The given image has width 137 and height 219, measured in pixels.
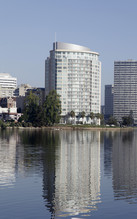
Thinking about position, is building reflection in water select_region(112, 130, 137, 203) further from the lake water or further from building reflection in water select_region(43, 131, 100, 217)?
building reflection in water select_region(43, 131, 100, 217)

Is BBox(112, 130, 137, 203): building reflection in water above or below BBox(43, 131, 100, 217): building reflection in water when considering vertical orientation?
below

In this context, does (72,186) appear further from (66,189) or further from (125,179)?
(125,179)

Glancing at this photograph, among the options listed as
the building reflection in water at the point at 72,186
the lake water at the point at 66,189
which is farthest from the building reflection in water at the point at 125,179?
the building reflection in water at the point at 72,186

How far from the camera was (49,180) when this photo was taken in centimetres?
5225

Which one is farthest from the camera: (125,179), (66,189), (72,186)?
(125,179)

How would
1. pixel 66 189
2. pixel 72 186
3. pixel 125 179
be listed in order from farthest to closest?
pixel 125 179 → pixel 72 186 → pixel 66 189

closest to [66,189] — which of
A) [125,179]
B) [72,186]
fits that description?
[72,186]

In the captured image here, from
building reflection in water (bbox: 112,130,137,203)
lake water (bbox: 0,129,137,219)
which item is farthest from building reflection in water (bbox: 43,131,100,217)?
building reflection in water (bbox: 112,130,137,203)

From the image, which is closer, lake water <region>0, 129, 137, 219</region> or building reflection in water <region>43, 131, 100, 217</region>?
lake water <region>0, 129, 137, 219</region>

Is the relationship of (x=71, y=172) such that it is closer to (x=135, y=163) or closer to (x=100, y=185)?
(x=100, y=185)

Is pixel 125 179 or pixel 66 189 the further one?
pixel 125 179

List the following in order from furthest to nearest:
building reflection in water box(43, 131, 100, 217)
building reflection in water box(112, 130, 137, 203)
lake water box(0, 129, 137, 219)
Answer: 1. building reflection in water box(112, 130, 137, 203)
2. building reflection in water box(43, 131, 100, 217)
3. lake water box(0, 129, 137, 219)

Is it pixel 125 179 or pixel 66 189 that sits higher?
pixel 66 189

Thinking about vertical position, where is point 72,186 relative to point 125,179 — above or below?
above
